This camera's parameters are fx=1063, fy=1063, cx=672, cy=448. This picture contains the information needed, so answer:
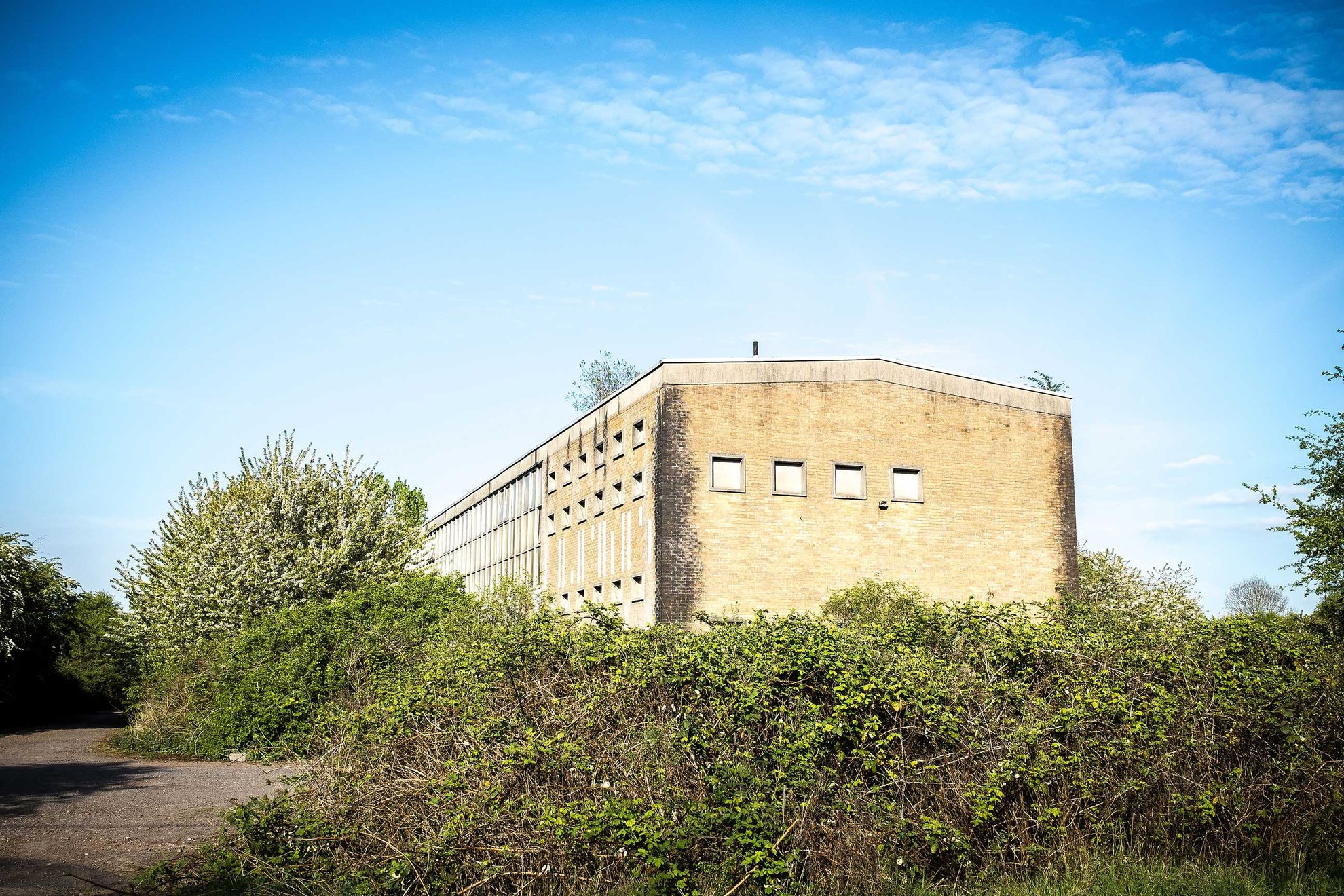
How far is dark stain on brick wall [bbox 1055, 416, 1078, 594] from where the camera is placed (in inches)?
1275

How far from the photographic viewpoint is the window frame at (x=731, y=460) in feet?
97.1

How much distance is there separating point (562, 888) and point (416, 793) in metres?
1.19

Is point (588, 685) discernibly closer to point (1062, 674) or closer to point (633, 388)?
point (1062, 674)

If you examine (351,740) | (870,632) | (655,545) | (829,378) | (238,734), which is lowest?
(238,734)

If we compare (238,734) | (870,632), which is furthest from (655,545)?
(870,632)

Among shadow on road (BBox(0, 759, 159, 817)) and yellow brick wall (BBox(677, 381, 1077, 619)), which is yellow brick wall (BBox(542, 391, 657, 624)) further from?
shadow on road (BBox(0, 759, 159, 817))

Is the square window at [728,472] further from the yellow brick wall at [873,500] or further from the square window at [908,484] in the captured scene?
the square window at [908,484]

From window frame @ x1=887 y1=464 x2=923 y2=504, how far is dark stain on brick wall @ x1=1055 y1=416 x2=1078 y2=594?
4751mm

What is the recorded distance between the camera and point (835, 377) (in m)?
30.8

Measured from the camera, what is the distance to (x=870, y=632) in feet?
29.1

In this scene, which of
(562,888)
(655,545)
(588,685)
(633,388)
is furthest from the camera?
(633,388)

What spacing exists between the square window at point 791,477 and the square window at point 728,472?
97 cm

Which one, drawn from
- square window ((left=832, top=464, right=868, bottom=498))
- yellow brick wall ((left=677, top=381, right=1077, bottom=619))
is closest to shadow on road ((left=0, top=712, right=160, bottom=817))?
yellow brick wall ((left=677, top=381, right=1077, bottom=619))

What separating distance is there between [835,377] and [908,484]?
3.80 meters
